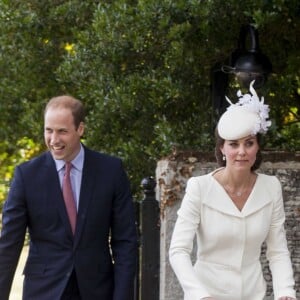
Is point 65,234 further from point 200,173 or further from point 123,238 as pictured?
point 200,173

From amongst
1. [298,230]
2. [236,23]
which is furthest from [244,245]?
[236,23]

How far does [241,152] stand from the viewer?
481cm

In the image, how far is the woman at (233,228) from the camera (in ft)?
15.8

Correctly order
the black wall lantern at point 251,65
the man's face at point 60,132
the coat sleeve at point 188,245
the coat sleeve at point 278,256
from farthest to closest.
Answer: the black wall lantern at point 251,65 → the man's face at point 60,132 → the coat sleeve at point 278,256 → the coat sleeve at point 188,245

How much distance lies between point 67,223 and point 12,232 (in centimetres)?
30

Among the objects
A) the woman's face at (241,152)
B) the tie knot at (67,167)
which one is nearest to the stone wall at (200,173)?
the tie knot at (67,167)

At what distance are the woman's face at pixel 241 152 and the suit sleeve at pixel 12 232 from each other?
116 cm

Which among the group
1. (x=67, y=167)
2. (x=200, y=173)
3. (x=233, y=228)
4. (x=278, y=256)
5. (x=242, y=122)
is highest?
(x=200, y=173)

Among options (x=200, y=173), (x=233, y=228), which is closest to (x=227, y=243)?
(x=233, y=228)

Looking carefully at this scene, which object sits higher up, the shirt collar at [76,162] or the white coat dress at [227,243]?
the shirt collar at [76,162]

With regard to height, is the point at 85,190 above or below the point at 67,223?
above

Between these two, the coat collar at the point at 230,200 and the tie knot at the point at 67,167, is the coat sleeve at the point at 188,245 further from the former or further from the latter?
the tie knot at the point at 67,167

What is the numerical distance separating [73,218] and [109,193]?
0.26m

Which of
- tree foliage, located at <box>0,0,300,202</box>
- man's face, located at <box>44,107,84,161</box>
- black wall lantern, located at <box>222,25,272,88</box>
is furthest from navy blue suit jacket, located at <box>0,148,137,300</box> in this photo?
black wall lantern, located at <box>222,25,272,88</box>
